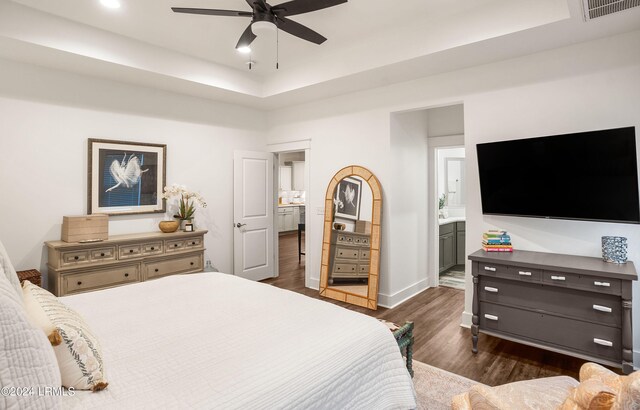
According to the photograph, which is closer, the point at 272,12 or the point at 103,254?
the point at 272,12

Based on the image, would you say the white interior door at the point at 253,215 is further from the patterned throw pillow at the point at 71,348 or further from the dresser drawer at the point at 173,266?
the patterned throw pillow at the point at 71,348

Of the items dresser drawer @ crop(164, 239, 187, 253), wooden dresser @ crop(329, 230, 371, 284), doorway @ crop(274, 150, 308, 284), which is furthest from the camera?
doorway @ crop(274, 150, 308, 284)

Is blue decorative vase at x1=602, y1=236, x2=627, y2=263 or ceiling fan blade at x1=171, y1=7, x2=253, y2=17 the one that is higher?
ceiling fan blade at x1=171, y1=7, x2=253, y2=17

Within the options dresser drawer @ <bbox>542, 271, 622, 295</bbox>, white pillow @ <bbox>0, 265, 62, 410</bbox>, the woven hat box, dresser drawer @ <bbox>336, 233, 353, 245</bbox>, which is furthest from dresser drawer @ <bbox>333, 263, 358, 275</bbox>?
white pillow @ <bbox>0, 265, 62, 410</bbox>

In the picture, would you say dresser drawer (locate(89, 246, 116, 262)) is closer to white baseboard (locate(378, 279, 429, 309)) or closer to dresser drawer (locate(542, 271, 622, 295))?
white baseboard (locate(378, 279, 429, 309))

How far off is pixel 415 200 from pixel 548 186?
1.82 meters

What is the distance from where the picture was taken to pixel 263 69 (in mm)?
4332

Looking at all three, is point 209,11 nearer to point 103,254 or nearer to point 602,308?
point 103,254

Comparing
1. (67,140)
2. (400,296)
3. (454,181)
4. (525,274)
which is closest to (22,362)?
(525,274)

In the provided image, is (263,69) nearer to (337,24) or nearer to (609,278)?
(337,24)

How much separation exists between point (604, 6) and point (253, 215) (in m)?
4.32

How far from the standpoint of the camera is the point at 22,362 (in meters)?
0.86

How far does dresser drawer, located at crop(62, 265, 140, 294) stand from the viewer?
3203 mm

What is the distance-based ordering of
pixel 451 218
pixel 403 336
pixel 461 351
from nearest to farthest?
pixel 403 336 < pixel 461 351 < pixel 451 218
